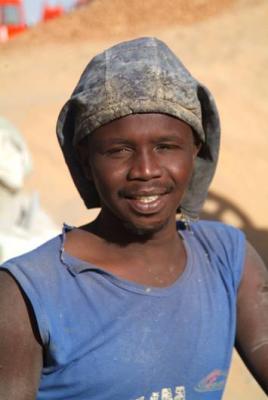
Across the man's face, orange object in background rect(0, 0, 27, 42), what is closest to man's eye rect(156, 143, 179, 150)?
the man's face

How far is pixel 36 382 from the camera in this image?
4.58ft

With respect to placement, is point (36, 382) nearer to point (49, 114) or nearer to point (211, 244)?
point (211, 244)

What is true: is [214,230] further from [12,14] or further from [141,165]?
[12,14]

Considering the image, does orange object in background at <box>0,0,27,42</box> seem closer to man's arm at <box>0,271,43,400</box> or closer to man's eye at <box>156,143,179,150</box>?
man's eye at <box>156,143,179,150</box>

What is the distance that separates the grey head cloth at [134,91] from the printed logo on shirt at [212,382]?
1.89ft

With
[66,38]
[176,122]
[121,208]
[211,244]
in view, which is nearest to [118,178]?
[121,208]

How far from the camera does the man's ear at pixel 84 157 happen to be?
1.54 m

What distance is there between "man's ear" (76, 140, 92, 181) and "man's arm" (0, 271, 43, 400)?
1.16 ft

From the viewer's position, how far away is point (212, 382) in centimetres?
158


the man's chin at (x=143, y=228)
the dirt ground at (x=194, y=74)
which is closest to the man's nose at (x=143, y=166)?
the man's chin at (x=143, y=228)

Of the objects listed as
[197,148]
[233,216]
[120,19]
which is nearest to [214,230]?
[197,148]

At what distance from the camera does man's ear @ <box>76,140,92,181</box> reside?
60.6 inches

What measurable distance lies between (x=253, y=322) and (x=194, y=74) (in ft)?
25.5

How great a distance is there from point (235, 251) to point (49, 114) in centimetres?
676
